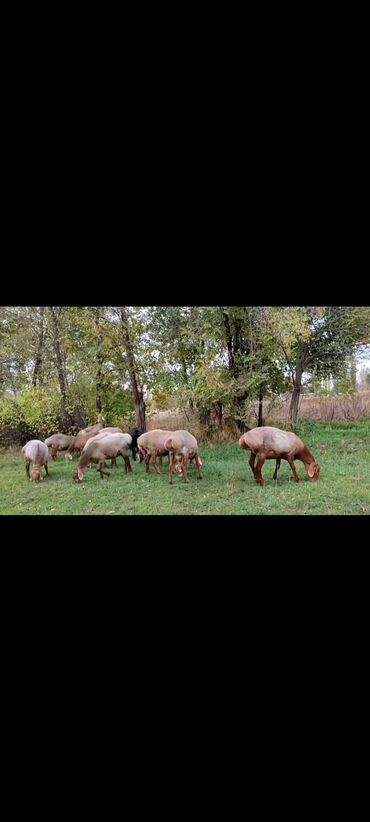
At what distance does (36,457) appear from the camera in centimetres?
281

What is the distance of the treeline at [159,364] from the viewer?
Result: 2.69 meters

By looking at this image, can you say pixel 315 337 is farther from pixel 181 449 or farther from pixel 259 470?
pixel 181 449

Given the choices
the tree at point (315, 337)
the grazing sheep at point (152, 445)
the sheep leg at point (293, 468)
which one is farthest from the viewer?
the grazing sheep at point (152, 445)

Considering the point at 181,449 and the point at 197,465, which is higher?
the point at 181,449

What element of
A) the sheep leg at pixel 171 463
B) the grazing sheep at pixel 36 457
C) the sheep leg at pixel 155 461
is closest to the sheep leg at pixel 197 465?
the sheep leg at pixel 171 463

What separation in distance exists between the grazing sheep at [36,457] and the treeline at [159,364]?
0.08 metres

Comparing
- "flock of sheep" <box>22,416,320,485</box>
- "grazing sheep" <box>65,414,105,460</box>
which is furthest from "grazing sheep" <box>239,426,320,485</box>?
"grazing sheep" <box>65,414,105,460</box>

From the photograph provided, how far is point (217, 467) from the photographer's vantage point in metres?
2.75

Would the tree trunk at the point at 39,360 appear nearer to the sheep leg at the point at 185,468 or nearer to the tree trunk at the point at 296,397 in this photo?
the sheep leg at the point at 185,468

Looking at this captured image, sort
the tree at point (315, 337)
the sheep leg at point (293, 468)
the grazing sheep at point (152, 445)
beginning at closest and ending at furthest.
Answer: the tree at point (315, 337) < the sheep leg at point (293, 468) < the grazing sheep at point (152, 445)

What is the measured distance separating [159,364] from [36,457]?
1.00 metres

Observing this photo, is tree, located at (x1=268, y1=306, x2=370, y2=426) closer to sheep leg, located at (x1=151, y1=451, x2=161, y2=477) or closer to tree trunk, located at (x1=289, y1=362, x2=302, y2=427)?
tree trunk, located at (x1=289, y1=362, x2=302, y2=427)

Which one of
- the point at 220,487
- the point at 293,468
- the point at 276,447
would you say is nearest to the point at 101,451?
the point at 220,487
